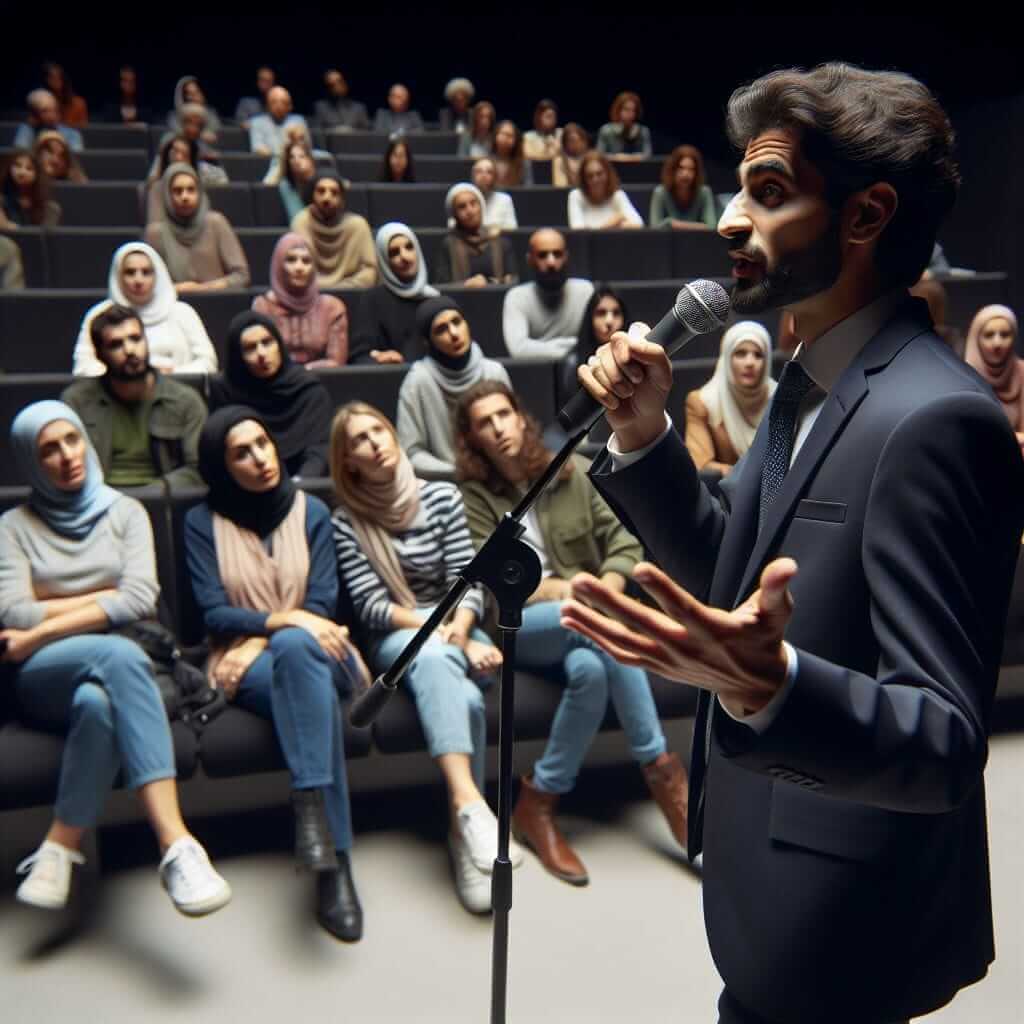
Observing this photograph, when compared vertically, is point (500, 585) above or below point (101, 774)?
above

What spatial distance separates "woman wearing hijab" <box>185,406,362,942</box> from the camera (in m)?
1.24

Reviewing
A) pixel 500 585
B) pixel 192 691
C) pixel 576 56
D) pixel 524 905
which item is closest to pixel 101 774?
pixel 192 691

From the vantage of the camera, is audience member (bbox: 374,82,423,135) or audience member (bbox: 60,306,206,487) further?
audience member (bbox: 374,82,423,135)

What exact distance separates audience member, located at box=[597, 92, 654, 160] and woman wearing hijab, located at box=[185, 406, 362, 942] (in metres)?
2.69

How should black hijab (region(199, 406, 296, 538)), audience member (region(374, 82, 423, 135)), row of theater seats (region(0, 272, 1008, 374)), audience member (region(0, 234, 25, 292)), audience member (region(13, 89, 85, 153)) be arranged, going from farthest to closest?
audience member (region(374, 82, 423, 135)), audience member (region(13, 89, 85, 153)), audience member (region(0, 234, 25, 292)), row of theater seats (region(0, 272, 1008, 374)), black hijab (region(199, 406, 296, 538))

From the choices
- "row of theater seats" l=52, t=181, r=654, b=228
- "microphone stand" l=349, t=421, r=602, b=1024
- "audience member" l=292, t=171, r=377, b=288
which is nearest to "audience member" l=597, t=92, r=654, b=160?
"row of theater seats" l=52, t=181, r=654, b=228

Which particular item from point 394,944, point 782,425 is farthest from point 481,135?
point 782,425

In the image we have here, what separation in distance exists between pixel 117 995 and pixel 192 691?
34cm

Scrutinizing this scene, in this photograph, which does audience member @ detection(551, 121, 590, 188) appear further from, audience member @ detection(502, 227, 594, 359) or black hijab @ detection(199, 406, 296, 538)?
black hijab @ detection(199, 406, 296, 538)

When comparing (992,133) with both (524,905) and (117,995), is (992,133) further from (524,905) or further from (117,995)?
(117,995)

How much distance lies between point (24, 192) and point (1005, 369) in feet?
7.12

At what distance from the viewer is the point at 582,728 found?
1343 mm

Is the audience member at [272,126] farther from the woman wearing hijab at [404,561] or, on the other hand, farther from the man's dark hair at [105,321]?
the woman wearing hijab at [404,561]

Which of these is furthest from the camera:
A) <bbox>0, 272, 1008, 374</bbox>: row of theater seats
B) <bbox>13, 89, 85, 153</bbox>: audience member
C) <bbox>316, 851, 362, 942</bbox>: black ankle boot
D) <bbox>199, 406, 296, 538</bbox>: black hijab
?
<bbox>13, 89, 85, 153</bbox>: audience member
